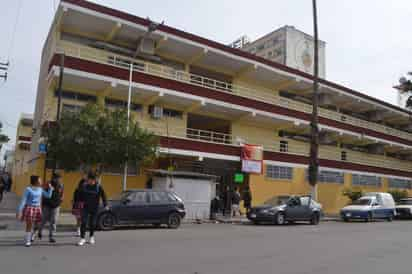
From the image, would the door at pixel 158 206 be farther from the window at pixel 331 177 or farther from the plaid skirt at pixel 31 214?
the window at pixel 331 177

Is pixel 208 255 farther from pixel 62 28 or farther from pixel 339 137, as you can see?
pixel 339 137

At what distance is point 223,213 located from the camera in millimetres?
23875

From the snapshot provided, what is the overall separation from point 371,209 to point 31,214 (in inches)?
836

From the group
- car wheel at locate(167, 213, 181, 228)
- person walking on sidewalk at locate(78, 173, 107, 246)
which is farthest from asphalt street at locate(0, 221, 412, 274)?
car wheel at locate(167, 213, 181, 228)

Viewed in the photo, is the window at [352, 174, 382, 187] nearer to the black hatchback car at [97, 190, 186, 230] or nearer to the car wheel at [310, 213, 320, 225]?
the car wheel at [310, 213, 320, 225]

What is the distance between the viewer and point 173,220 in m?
16.5

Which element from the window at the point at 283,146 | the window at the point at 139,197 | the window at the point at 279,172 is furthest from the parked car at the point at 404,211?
the window at the point at 139,197

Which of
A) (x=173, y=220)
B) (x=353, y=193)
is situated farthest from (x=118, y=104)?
(x=353, y=193)

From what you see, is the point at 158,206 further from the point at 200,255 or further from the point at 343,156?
the point at 343,156

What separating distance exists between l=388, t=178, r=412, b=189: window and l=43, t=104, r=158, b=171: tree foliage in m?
31.1

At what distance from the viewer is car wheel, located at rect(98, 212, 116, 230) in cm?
1460

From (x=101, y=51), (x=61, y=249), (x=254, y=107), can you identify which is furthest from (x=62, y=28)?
(x=61, y=249)

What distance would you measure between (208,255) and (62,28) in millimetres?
18748

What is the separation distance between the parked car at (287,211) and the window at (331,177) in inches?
447
